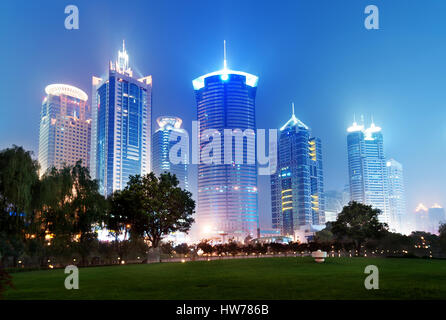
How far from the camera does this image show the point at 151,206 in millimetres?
47375

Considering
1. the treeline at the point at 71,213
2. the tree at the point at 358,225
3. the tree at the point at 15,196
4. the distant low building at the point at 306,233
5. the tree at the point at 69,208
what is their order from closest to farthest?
the tree at the point at 15,196
the treeline at the point at 71,213
the tree at the point at 69,208
the tree at the point at 358,225
the distant low building at the point at 306,233

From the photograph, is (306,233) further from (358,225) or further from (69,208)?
(69,208)

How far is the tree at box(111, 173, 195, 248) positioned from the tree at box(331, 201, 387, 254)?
27.7 m

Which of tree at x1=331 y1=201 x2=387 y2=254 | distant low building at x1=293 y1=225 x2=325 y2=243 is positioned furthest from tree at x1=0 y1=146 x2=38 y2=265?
distant low building at x1=293 y1=225 x2=325 y2=243

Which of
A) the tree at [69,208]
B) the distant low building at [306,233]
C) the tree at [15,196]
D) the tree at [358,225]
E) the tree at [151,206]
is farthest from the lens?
the distant low building at [306,233]

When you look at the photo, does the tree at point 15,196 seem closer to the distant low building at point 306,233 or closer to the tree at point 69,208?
the tree at point 69,208

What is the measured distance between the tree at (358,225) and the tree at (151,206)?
90.9 ft

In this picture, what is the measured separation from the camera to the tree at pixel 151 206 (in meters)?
47.5

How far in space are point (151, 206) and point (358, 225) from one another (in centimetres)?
3401

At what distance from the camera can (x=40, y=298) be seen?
11281mm

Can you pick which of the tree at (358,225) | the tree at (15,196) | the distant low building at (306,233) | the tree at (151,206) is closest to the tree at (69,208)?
the tree at (15,196)

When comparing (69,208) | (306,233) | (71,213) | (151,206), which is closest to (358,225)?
(151,206)

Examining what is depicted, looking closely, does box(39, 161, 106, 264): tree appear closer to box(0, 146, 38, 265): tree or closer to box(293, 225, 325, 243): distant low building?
box(0, 146, 38, 265): tree
